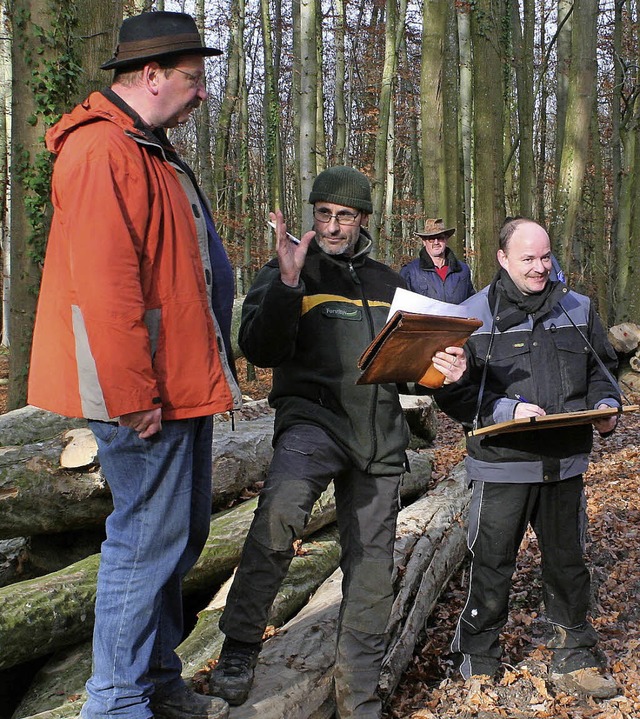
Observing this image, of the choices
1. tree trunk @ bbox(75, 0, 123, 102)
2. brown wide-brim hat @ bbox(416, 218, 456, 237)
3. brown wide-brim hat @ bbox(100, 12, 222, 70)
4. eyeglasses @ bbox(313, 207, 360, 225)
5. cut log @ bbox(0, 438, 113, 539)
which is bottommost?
cut log @ bbox(0, 438, 113, 539)

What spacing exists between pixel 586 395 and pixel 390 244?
18.0 meters

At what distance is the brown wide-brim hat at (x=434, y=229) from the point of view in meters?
8.70

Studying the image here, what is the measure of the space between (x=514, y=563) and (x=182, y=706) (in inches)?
77.7

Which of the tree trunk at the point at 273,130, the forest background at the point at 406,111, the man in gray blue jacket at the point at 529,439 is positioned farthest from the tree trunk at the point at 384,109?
the man in gray blue jacket at the point at 529,439

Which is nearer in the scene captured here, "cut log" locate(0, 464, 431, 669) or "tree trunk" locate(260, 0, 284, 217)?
"cut log" locate(0, 464, 431, 669)

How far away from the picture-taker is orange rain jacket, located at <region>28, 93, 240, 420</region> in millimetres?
2324

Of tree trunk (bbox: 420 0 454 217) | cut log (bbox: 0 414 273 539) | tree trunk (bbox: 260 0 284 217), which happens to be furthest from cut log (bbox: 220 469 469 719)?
tree trunk (bbox: 260 0 284 217)

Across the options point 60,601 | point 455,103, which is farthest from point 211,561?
point 455,103

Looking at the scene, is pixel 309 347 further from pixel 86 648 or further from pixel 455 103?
pixel 455 103

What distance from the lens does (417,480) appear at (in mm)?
6492

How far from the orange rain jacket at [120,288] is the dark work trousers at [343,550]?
0.78 m

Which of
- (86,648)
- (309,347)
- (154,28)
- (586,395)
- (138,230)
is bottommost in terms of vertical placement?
(86,648)

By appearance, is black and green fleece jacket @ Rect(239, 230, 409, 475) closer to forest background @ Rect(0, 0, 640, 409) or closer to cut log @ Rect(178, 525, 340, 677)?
cut log @ Rect(178, 525, 340, 677)

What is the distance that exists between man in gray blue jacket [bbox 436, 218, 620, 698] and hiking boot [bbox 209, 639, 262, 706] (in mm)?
1393
